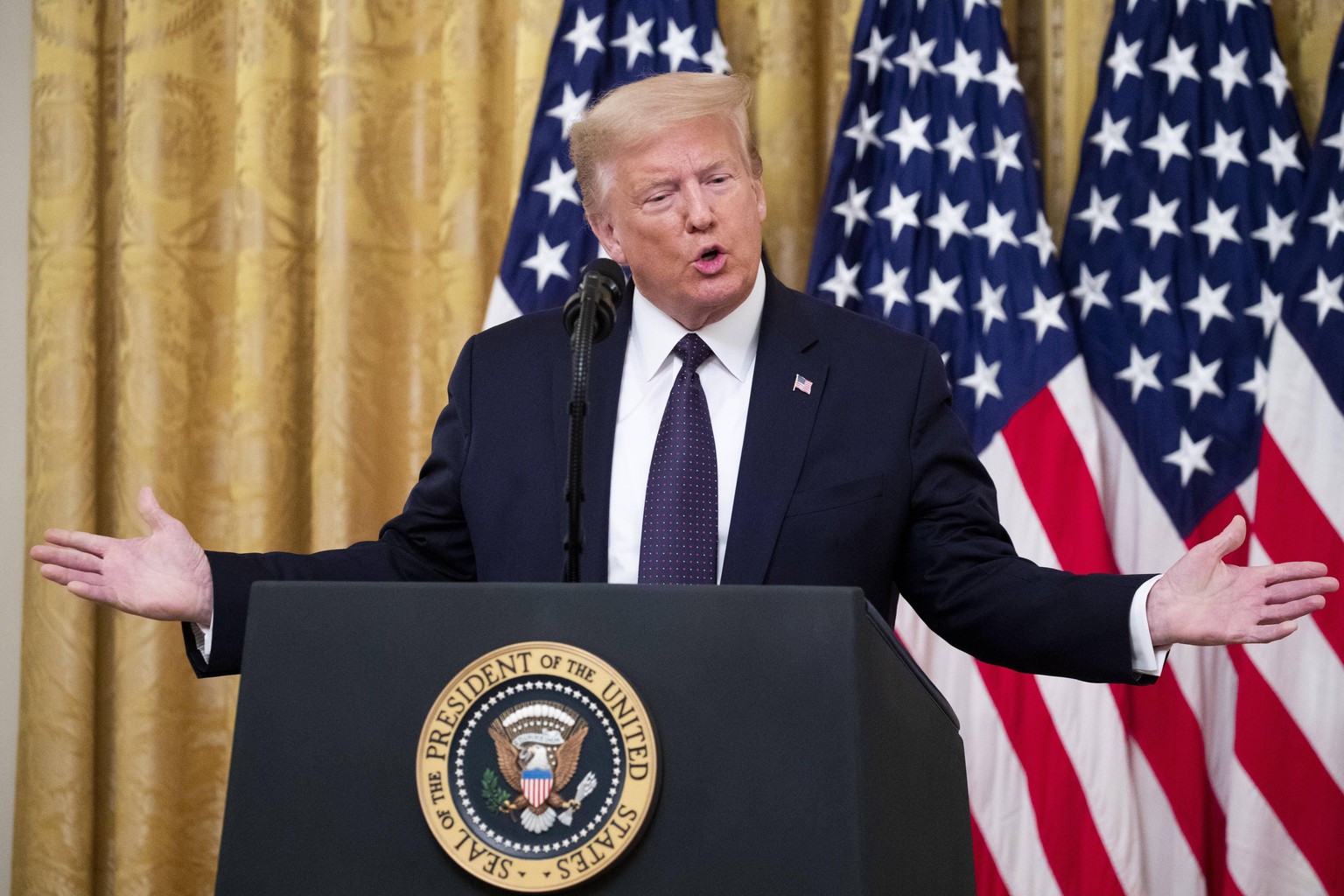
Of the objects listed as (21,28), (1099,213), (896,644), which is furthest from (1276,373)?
(21,28)

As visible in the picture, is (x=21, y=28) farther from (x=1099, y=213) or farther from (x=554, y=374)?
(x=1099, y=213)

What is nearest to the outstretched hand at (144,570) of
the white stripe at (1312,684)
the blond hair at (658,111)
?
the blond hair at (658,111)

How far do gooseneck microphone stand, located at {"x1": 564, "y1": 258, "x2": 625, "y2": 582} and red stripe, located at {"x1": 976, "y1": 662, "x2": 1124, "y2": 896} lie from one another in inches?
75.2

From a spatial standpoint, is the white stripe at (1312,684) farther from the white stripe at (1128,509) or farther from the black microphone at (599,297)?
the black microphone at (599,297)

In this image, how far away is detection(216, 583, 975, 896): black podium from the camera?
1053mm

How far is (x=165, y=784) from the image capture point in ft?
11.0

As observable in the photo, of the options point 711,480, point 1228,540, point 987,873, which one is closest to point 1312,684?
point 987,873

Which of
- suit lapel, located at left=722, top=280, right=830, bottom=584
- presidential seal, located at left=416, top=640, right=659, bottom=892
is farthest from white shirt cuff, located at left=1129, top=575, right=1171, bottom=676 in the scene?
presidential seal, located at left=416, top=640, right=659, bottom=892

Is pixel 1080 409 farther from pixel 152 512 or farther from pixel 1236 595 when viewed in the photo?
pixel 152 512

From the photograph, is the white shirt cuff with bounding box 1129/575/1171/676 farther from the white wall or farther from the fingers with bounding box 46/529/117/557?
the white wall

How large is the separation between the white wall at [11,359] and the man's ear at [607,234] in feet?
6.52

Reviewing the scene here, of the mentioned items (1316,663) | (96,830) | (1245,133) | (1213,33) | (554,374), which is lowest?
(96,830)

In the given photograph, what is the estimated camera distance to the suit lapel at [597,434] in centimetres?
183

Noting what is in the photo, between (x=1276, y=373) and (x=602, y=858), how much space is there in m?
2.55
